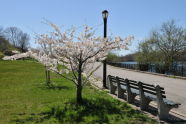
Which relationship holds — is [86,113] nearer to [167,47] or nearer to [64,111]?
[64,111]

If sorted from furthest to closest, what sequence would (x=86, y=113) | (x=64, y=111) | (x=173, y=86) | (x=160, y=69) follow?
(x=160, y=69)
(x=173, y=86)
(x=64, y=111)
(x=86, y=113)

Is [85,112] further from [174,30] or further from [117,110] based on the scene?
[174,30]

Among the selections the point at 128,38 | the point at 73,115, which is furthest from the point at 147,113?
the point at 128,38

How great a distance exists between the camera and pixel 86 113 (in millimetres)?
7730

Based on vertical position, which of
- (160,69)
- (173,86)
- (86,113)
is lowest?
(86,113)

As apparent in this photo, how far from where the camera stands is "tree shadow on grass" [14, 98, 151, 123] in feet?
23.0

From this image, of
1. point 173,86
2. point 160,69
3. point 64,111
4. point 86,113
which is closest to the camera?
point 86,113

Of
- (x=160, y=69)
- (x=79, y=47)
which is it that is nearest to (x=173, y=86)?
(x=79, y=47)

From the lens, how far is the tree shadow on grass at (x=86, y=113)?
7.00 metres

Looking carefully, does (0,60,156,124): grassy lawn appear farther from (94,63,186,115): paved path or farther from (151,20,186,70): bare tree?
(151,20,186,70): bare tree

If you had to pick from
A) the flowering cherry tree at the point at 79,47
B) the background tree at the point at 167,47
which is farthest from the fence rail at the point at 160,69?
the flowering cherry tree at the point at 79,47

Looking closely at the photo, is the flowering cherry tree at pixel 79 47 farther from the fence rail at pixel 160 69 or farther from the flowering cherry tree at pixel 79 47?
the fence rail at pixel 160 69

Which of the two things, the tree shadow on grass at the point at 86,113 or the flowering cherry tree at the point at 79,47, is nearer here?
the tree shadow on grass at the point at 86,113

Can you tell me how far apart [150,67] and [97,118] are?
94.3ft
